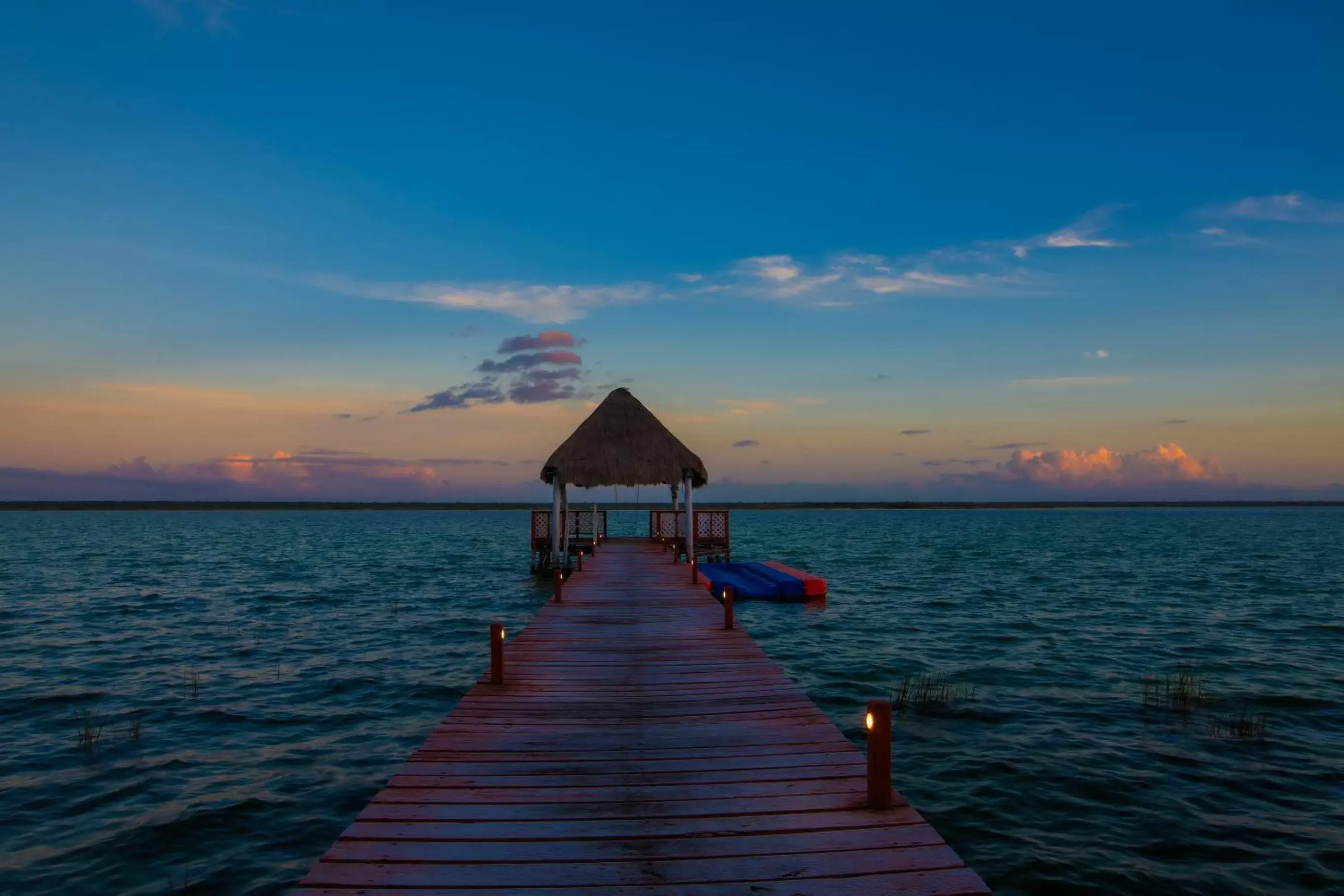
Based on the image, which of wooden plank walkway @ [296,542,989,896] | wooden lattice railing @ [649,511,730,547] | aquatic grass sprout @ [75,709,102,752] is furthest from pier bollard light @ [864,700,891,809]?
wooden lattice railing @ [649,511,730,547]

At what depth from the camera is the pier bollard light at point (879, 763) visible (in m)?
6.34

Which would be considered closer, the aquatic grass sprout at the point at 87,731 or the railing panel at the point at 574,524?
the aquatic grass sprout at the point at 87,731

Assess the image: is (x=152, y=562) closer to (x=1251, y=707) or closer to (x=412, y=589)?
(x=412, y=589)

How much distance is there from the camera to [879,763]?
20.9 ft

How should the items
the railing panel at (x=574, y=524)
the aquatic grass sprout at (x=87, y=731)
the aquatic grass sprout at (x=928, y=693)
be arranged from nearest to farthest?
the aquatic grass sprout at (x=87, y=731)
the aquatic grass sprout at (x=928, y=693)
the railing panel at (x=574, y=524)

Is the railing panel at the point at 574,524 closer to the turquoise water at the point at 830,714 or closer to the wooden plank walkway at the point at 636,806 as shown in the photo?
the turquoise water at the point at 830,714

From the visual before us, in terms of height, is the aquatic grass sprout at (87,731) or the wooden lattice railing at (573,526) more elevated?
the wooden lattice railing at (573,526)

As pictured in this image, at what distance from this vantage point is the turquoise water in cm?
868

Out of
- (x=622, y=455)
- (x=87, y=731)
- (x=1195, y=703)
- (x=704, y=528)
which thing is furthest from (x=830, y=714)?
(x=704, y=528)

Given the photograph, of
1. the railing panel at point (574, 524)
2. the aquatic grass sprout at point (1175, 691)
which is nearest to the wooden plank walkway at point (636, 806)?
the aquatic grass sprout at point (1175, 691)

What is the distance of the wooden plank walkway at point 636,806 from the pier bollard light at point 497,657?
0.40ft

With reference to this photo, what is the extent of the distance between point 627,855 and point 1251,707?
13.8 meters

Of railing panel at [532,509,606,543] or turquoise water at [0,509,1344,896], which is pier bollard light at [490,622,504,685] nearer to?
turquoise water at [0,509,1344,896]

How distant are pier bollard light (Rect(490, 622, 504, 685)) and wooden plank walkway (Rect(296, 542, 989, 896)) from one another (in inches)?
4.8
